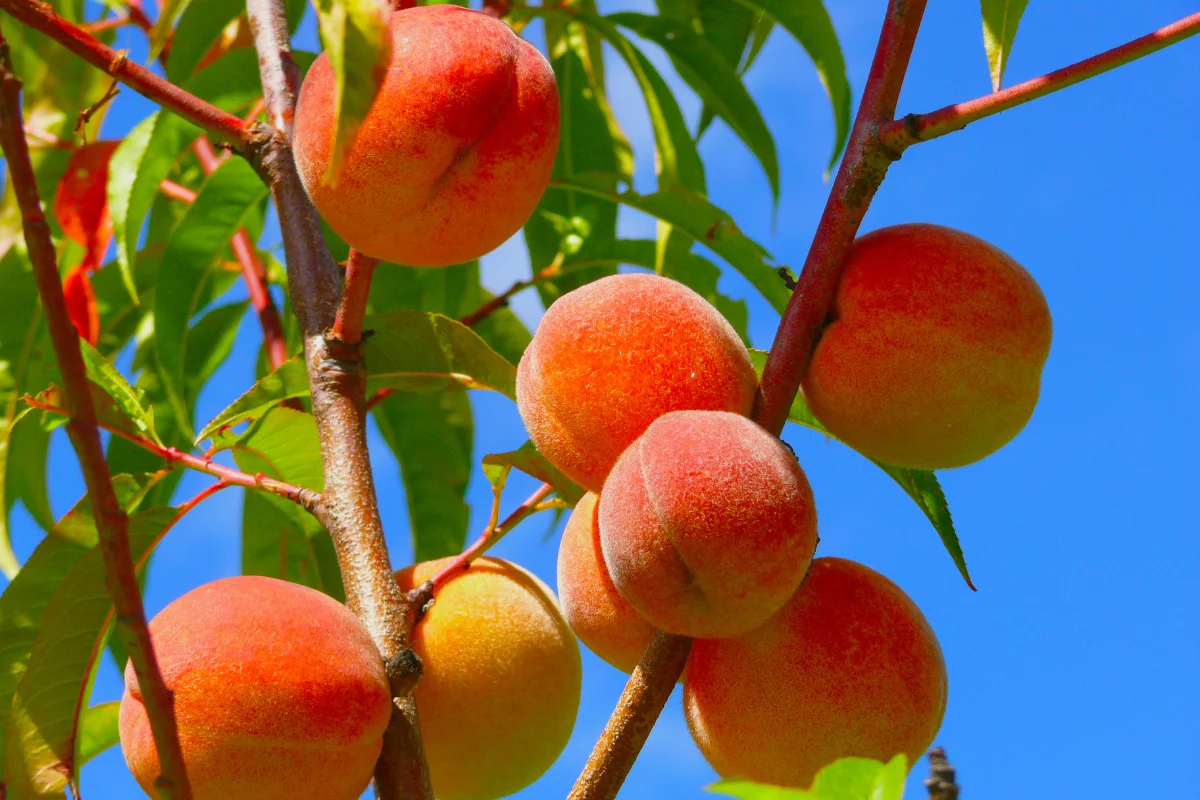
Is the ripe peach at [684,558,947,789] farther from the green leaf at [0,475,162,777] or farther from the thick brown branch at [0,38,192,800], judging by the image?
the green leaf at [0,475,162,777]

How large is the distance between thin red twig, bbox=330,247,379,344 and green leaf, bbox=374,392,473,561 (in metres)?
0.79

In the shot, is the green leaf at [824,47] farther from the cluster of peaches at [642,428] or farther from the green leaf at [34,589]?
the green leaf at [34,589]

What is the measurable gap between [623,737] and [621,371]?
0.96ft

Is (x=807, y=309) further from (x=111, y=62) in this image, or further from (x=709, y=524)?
(x=111, y=62)

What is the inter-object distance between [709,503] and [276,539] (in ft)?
3.91

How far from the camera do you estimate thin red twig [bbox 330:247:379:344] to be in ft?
3.92

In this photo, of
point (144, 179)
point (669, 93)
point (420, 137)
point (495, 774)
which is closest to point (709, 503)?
point (420, 137)

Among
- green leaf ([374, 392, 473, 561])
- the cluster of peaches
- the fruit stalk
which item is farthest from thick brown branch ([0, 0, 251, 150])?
green leaf ([374, 392, 473, 561])

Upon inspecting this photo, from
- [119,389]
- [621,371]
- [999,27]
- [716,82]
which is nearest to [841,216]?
[621,371]

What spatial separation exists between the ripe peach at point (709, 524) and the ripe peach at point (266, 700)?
11.2 inches

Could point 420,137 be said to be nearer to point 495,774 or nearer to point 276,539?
point 495,774

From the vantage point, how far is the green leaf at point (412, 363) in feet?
4.66

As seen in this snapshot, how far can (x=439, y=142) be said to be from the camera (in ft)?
3.37

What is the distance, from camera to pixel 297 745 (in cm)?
102
